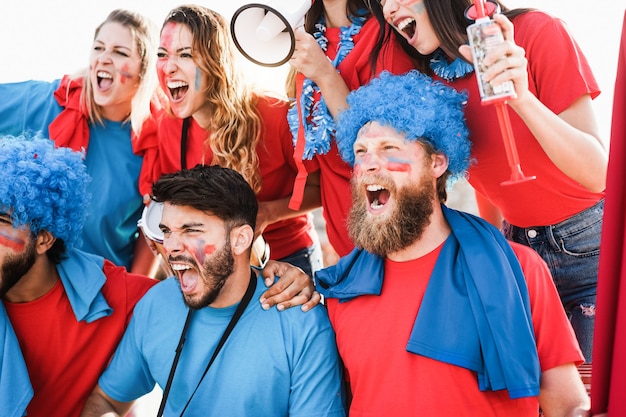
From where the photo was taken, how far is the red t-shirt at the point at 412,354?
9.13ft

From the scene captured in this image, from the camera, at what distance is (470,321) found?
2.86 m

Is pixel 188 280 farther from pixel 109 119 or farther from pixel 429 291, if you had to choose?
pixel 109 119

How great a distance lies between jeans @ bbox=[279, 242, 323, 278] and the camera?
4.28 m

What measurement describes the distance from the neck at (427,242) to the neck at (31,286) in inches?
62.8

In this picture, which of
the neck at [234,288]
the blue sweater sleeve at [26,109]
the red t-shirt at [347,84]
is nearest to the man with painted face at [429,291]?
the red t-shirt at [347,84]

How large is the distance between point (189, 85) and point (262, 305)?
4.16 ft

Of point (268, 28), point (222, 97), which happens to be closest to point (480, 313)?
point (268, 28)

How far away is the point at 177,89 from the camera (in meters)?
4.04

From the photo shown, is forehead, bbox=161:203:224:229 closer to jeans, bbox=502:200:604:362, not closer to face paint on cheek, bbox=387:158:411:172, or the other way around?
face paint on cheek, bbox=387:158:411:172

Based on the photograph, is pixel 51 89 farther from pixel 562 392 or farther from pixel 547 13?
pixel 562 392

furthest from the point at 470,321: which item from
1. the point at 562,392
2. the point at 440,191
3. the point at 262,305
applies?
the point at 262,305

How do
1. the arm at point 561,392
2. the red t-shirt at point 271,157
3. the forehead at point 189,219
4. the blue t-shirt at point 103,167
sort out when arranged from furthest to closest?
the blue t-shirt at point 103,167
the red t-shirt at point 271,157
the forehead at point 189,219
the arm at point 561,392

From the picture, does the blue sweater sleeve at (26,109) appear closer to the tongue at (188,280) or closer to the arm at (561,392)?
the tongue at (188,280)

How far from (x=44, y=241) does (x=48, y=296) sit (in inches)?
10.1
